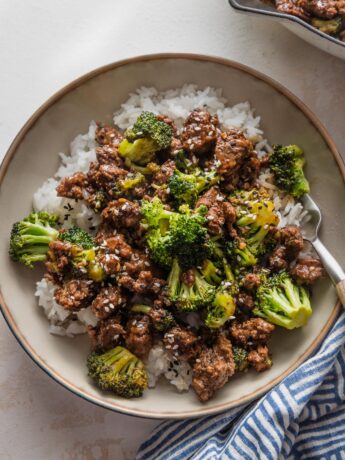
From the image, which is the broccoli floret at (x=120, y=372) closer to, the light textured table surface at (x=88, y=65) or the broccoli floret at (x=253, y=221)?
the light textured table surface at (x=88, y=65)

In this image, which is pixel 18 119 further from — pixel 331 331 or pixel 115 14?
pixel 331 331

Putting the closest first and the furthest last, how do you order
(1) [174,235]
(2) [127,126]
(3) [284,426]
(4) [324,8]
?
(1) [174,235] < (3) [284,426] < (4) [324,8] < (2) [127,126]

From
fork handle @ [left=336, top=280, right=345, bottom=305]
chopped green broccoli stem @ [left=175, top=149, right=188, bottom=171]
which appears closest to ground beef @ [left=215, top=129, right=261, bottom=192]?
chopped green broccoli stem @ [left=175, top=149, right=188, bottom=171]

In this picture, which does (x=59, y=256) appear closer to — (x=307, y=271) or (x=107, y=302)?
(x=107, y=302)

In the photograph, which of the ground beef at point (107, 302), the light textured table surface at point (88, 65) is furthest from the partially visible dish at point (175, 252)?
the light textured table surface at point (88, 65)

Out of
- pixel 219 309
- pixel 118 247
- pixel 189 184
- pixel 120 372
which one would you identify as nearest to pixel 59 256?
pixel 118 247

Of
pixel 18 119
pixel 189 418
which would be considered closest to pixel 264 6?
pixel 18 119

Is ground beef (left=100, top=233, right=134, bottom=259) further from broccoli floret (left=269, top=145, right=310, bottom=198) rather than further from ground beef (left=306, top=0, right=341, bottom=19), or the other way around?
ground beef (left=306, top=0, right=341, bottom=19)
